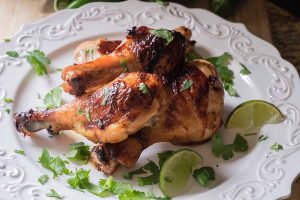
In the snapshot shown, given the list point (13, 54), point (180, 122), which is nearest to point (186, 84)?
point (180, 122)

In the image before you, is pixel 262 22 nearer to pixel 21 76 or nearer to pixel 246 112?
pixel 246 112

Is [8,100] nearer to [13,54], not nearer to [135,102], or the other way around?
[13,54]

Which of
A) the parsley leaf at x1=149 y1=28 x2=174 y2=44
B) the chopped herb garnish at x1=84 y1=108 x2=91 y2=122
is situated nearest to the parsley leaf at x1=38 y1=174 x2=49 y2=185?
the chopped herb garnish at x1=84 y1=108 x2=91 y2=122

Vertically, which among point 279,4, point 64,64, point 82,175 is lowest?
point 279,4

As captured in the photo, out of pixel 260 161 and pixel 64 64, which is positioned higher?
pixel 64 64

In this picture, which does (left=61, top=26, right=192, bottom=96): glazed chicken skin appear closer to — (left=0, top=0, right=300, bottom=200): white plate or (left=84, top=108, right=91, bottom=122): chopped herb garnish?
(left=84, top=108, right=91, bottom=122): chopped herb garnish

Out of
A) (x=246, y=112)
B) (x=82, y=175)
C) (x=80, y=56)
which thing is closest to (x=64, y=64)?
(x=80, y=56)

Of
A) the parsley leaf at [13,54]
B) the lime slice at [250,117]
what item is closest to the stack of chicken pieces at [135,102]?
the lime slice at [250,117]

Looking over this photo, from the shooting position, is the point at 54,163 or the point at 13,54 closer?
the point at 54,163
